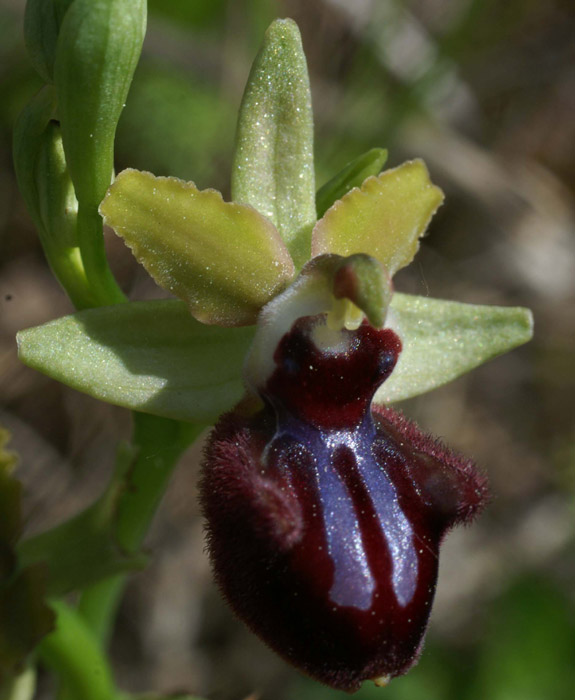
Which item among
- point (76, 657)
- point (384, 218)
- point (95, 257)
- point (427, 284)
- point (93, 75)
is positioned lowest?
point (427, 284)

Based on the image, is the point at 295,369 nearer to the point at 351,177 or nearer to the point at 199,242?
the point at 199,242

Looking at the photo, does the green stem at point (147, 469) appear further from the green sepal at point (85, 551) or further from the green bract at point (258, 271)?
the green bract at point (258, 271)

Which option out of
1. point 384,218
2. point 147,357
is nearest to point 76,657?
point 147,357

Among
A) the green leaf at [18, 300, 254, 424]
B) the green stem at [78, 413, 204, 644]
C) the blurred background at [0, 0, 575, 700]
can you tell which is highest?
the green leaf at [18, 300, 254, 424]

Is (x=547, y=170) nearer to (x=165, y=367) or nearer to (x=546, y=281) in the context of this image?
(x=546, y=281)

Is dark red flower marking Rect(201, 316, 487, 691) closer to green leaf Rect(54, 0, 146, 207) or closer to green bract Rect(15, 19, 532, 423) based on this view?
green bract Rect(15, 19, 532, 423)

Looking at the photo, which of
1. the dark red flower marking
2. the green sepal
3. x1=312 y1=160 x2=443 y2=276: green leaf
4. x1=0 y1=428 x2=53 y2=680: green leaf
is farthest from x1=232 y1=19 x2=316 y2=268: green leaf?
x1=0 y1=428 x2=53 y2=680: green leaf
